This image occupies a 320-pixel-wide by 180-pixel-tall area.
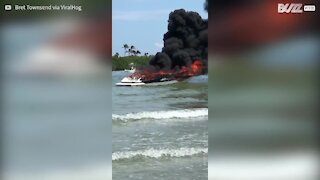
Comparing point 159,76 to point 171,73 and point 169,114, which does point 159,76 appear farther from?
point 169,114

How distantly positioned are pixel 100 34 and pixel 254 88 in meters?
0.66

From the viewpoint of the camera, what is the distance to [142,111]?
1.93 m

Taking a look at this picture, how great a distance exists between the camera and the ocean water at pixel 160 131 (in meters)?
1.89

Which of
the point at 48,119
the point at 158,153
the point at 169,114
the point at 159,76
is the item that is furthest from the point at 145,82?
the point at 48,119

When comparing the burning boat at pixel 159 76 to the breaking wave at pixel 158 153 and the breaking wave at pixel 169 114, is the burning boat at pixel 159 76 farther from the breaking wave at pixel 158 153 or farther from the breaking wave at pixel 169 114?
the breaking wave at pixel 158 153

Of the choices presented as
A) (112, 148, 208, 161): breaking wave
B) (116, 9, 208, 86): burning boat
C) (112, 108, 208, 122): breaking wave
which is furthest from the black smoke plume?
(112, 148, 208, 161): breaking wave

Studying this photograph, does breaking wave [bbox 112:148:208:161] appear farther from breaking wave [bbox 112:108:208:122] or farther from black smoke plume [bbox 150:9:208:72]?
black smoke plume [bbox 150:9:208:72]

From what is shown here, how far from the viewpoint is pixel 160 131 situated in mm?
1966

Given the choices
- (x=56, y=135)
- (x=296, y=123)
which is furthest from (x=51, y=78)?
(x=296, y=123)

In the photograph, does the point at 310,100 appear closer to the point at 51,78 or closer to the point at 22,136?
the point at 51,78

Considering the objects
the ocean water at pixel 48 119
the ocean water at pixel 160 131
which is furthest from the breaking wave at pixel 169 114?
the ocean water at pixel 48 119

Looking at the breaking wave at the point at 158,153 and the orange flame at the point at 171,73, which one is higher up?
the orange flame at the point at 171,73

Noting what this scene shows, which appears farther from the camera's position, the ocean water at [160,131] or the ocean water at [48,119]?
the ocean water at [160,131]

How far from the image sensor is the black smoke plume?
75.9 inches
